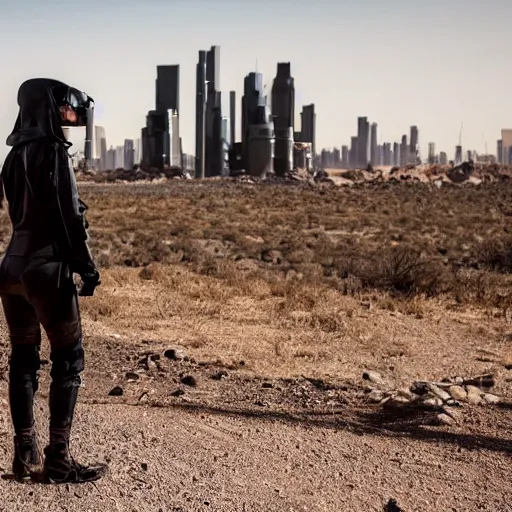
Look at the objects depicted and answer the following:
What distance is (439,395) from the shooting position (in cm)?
774

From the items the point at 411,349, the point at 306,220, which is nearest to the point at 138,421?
the point at 411,349

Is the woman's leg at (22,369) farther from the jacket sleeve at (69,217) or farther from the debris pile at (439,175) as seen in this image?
the debris pile at (439,175)

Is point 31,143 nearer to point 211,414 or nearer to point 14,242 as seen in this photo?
point 14,242

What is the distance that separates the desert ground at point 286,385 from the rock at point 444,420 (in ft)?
0.14

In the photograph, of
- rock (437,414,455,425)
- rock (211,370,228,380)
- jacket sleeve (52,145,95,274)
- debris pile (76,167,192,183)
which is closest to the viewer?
jacket sleeve (52,145,95,274)

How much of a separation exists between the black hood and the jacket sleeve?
0.11 metres

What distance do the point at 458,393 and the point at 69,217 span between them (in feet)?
15.2

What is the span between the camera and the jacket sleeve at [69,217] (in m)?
4.68

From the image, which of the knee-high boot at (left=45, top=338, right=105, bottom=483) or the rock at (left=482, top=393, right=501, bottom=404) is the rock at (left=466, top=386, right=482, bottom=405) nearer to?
the rock at (left=482, top=393, right=501, bottom=404)

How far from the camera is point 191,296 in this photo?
1400 cm

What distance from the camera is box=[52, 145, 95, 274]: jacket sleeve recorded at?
15.3 feet

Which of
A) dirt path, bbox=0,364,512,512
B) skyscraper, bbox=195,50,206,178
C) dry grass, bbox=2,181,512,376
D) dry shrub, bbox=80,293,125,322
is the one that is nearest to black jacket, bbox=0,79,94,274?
dirt path, bbox=0,364,512,512

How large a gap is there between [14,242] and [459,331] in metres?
8.40

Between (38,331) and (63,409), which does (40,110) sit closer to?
(38,331)
